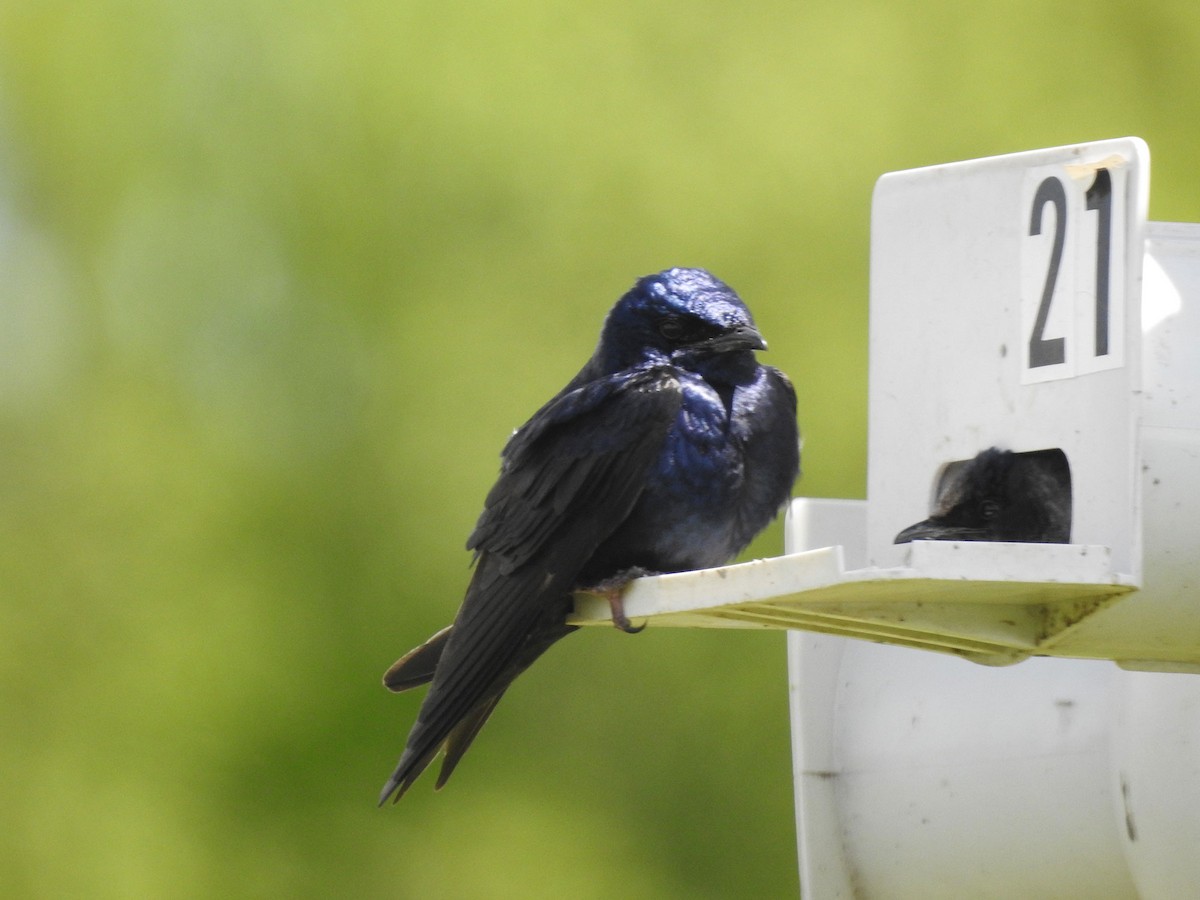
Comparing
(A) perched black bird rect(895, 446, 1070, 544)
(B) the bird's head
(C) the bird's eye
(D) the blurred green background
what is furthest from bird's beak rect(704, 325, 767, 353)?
(D) the blurred green background

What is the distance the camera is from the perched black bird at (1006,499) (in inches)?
102

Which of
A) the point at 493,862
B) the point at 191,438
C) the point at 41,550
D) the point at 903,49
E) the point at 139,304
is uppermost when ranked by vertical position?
the point at 903,49

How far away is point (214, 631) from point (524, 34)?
240 centimetres

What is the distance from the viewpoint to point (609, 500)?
10.5 ft

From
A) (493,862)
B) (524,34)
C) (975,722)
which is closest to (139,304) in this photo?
(524,34)

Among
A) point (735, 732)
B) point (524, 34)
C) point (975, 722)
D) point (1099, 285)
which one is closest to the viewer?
point (1099, 285)

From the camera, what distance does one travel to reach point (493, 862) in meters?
6.09

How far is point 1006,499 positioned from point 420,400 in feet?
12.2

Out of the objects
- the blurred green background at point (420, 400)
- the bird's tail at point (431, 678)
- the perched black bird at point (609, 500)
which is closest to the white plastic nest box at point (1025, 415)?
the perched black bird at point (609, 500)

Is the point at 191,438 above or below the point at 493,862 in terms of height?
above

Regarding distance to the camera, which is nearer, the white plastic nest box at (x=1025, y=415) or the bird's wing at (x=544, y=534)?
the white plastic nest box at (x=1025, y=415)

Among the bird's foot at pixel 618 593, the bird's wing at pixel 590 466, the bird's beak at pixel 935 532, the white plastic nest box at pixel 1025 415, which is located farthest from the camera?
the bird's wing at pixel 590 466

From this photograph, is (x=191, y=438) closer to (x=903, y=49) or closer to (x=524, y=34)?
(x=524, y=34)

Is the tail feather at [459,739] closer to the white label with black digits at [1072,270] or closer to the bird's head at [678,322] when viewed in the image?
the bird's head at [678,322]
